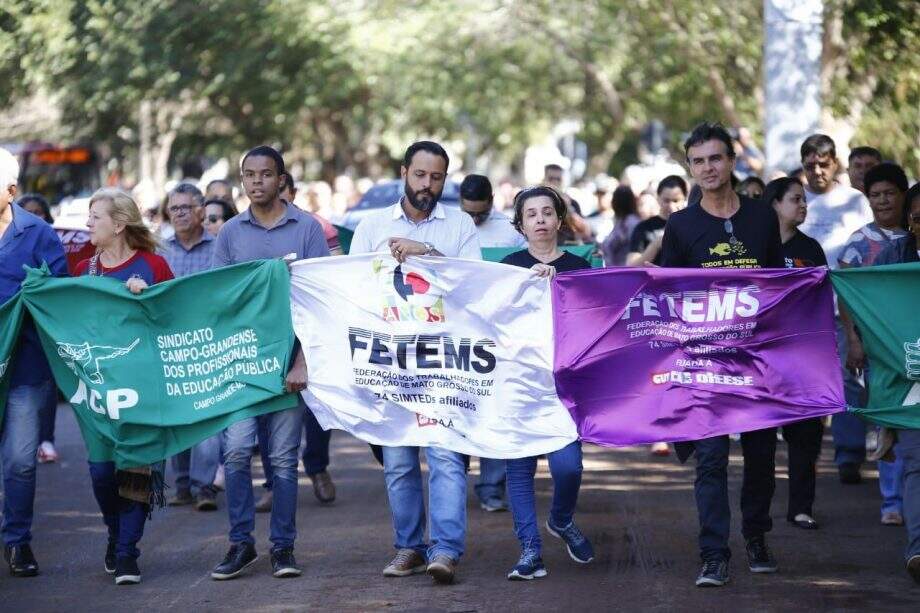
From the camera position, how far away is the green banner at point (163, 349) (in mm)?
8680

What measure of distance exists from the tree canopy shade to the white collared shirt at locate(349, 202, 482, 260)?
10.4m

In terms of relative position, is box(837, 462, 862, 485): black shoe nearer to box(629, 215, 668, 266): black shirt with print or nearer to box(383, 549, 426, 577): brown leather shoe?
box(629, 215, 668, 266): black shirt with print

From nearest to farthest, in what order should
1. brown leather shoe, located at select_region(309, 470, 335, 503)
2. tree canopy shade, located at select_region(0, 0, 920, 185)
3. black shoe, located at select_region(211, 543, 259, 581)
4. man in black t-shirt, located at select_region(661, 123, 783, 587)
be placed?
1. man in black t-shirt, located at select_region(661, 123, 783, 587)
2. black shoe, located at select_region(211, 543, 259, 581)
3. brown leather shoe, located at select_region(309, 470, 335, 503)
4. tree canopy shade, located at select_region(0, 0, 920, 185)

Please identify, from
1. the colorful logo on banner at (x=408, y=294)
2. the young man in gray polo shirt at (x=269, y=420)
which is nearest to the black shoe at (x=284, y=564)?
the young man in gray polo shirt at (x=269, y=420)

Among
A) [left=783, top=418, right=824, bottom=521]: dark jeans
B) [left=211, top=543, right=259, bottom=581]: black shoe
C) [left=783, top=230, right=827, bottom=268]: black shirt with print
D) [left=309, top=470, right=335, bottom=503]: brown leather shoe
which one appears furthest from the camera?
[left=309, top=470, right=335, bottom=503]: brown leather shoe

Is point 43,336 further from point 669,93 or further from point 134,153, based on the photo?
point 134,153

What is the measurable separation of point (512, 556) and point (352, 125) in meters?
41.6

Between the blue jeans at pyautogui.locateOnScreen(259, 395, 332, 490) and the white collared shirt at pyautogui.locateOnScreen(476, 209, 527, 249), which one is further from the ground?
the white collared shirt at pyautogui.locateOnScreen(476, 209, 527, 249)

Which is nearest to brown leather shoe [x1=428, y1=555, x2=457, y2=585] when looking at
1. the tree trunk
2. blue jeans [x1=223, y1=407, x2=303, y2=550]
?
blue jeans [x1=223, y1=407, x2=303, y2=550]

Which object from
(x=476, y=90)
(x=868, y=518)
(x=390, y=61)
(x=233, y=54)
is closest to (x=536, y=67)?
(x=476, y=90)

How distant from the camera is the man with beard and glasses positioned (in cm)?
834

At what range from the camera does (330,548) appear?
30.9 ft

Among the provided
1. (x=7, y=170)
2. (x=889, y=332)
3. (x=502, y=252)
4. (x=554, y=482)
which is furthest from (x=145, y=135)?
(x=889, y=332)

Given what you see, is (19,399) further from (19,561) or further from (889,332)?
(889,332)
